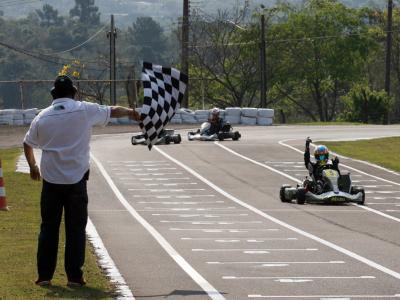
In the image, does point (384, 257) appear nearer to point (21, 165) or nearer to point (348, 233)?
point (348, 233)

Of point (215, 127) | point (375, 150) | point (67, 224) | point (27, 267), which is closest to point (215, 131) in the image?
point (215, 127)

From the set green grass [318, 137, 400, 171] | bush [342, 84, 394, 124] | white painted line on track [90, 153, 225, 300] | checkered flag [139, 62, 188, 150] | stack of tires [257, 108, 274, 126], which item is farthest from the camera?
bush [342, 84, 394, 124]

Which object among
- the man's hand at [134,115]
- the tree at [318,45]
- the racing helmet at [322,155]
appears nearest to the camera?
the man's hand at [134,115]

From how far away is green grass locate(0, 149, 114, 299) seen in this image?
10.1 metres

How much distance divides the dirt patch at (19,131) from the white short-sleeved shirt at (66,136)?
1190 inches

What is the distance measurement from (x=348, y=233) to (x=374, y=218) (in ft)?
10.5

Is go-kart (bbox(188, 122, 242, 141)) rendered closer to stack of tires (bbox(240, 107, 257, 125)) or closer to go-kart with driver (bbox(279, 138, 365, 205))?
stack of tires (bbox(240, 107, 257, 125))

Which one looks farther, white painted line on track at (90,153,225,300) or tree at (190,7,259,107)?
tree at (190,7,259,107)

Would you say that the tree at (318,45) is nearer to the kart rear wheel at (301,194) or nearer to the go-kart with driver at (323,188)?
the go-kart with driver at (323,188)

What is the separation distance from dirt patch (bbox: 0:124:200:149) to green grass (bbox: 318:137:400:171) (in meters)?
10.4

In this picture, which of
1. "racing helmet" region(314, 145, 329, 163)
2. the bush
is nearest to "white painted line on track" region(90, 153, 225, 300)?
"racing helmet" region(314, 145, 329, 163)

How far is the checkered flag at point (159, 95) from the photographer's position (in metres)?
11.1

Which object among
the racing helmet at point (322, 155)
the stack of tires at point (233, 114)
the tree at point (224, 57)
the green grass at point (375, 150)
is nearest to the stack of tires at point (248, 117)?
the stack of tires at point (233, 114)

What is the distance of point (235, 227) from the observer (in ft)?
58.9
